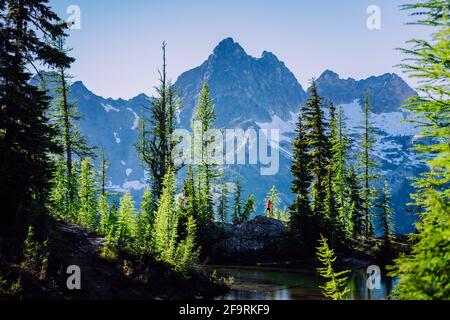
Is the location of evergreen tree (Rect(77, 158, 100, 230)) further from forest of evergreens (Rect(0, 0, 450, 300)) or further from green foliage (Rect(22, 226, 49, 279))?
green foliage (Rect(22, 226, 49, 279))

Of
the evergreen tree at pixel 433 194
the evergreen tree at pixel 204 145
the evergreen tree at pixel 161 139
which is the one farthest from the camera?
the evergreen tree at pixel 204 145

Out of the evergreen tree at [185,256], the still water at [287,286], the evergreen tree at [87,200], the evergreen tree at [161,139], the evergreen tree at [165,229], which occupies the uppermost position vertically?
the evergreen tree at [161,139]

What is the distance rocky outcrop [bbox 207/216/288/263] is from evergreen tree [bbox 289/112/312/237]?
141 cm

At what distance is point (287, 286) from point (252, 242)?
1540 centimetres

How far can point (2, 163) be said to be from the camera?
15.2 metres

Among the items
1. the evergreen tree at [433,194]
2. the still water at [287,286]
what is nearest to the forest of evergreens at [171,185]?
the evergreen tree at [433,194]

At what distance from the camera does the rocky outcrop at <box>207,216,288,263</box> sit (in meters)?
38.4

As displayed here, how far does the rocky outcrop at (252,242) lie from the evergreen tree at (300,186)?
55.6 inches

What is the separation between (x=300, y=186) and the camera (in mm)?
41906

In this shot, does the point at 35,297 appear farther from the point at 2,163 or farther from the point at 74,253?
the point at 2,163

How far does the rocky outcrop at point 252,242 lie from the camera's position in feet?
126

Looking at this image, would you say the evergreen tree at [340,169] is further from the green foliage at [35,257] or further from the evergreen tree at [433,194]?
the evergreen tree at [433,194]
